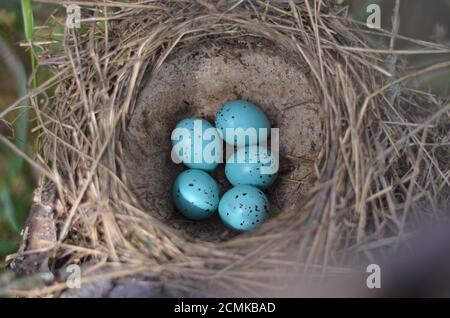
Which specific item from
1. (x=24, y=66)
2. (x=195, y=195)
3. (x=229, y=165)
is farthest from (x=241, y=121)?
(x=24, y=66)

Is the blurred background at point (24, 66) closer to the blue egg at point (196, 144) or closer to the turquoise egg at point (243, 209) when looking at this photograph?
the blue egg at point (196, 144)

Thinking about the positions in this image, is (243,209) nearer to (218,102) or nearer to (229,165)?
(229,165)

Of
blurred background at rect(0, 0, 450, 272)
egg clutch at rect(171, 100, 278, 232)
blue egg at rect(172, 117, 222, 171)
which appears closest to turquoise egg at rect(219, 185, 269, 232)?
egg clutch at rect(171, 100, 278, 232)

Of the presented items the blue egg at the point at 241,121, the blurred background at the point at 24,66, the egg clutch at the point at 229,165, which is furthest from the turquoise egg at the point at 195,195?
the blurred background at the point at 24,66

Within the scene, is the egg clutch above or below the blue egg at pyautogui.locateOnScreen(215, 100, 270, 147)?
below

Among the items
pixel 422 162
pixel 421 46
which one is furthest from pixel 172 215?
pixel 421 46

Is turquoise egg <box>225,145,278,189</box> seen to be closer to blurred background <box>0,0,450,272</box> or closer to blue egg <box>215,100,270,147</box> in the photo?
blue egg <box>215,100,270,147</box>

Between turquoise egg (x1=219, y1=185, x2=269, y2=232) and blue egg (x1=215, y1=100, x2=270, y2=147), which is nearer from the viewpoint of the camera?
turquoise egg (x1=219, y1=185, x2=269, y2=232)
